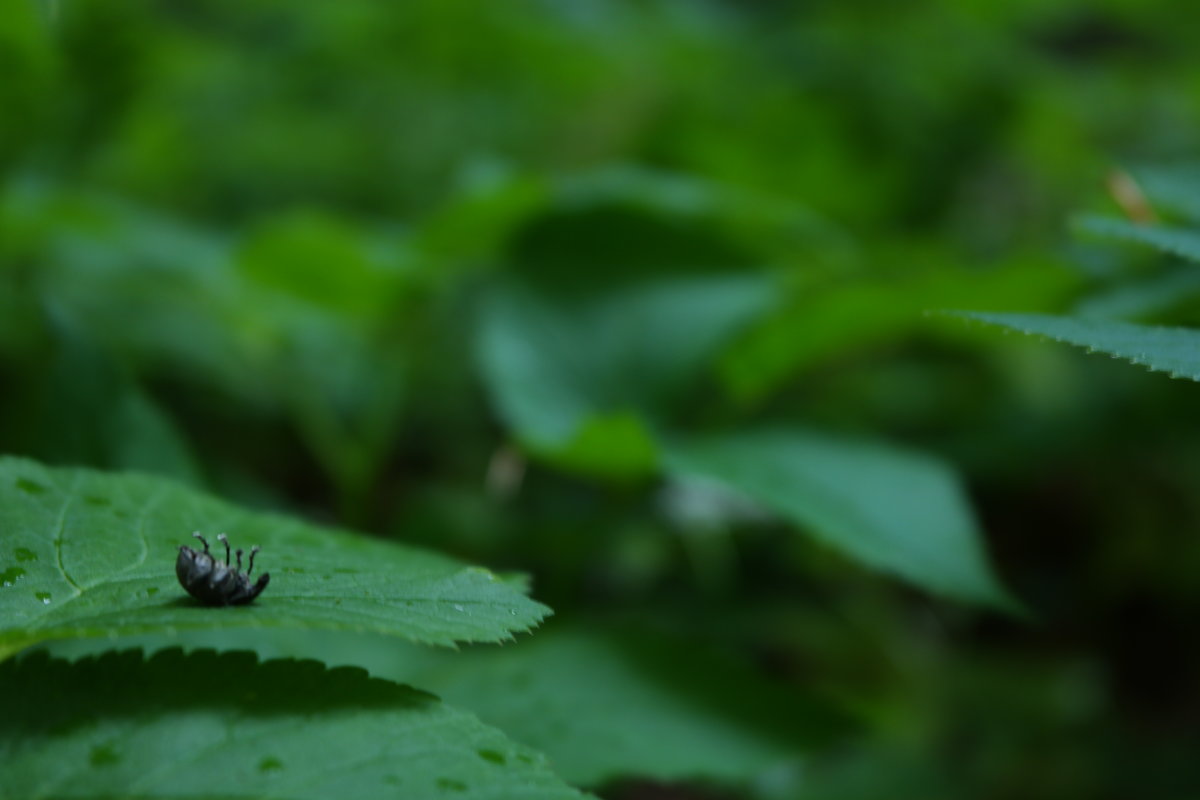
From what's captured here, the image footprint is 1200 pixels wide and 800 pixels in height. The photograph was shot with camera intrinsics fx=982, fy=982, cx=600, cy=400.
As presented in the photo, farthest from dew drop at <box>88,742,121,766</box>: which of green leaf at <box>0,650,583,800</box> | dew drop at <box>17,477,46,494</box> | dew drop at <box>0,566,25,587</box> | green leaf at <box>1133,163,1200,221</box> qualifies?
green leaf at <box>1133,163,1200,221</box>

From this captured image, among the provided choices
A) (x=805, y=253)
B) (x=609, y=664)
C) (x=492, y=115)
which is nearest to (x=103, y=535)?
(x=609, y=664)

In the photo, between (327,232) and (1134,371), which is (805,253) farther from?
(327,232)

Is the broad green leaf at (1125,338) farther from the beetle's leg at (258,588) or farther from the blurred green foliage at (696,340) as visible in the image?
the beetle's leg at (258,588)

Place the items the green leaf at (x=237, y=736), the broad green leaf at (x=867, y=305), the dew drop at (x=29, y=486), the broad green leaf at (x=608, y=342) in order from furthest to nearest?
the broad green leaf at (x=608, y=342), the broad green leaf at (x=867, y=305), the dew drop at (x=29, y=486), the green leaf at (x=237, y=736)

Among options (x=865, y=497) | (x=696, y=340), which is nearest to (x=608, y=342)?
(x=696, y=340)

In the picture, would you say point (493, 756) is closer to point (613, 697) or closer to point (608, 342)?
point (613, 697)

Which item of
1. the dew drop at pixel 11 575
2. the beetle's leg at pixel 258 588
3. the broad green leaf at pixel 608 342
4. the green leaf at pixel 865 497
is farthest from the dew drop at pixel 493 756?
the broad green leaf at pixel 608 342
